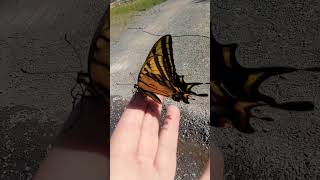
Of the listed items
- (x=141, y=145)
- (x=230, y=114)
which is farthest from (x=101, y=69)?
(x=230, y=114)

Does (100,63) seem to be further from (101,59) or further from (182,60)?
(182,60)

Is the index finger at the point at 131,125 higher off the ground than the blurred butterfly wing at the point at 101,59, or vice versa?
the blurred butterfly wing at the point at 101,59

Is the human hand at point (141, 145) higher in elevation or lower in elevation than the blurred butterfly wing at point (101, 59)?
lower

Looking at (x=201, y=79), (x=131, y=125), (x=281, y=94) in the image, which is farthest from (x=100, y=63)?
(x=201, y=79)

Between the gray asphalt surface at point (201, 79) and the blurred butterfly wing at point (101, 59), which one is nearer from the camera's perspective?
the blurred butterfly wing at point (101, 59)

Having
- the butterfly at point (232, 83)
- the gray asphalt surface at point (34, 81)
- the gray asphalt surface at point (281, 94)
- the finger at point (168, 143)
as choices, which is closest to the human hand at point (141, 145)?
the finger at point (168, 143)

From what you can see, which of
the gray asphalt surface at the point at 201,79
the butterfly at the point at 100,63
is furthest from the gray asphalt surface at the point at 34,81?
the butterfly at the point at 100,63

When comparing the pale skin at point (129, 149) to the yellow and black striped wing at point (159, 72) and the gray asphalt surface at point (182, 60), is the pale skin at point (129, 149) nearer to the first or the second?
the yellow and black striped wing at point (159, 72)

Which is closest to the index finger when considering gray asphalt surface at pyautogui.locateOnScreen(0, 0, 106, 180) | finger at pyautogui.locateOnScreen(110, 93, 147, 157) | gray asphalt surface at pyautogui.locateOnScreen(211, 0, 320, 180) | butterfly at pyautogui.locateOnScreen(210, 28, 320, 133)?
finger at pyautogui.locateOnScreen(110, 93, 147, 157)

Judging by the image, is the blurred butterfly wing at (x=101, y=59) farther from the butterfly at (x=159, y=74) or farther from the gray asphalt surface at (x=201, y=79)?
the gray asphalt surface at (x=201, y=79)
